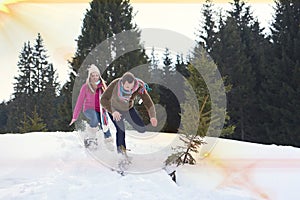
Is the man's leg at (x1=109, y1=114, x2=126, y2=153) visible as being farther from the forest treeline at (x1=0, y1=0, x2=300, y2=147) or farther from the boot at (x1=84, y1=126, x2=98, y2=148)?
the forest treeline at (x1=0, y1=0, x2=300, y2=147)

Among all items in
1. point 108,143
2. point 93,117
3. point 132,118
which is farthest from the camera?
point 93,117

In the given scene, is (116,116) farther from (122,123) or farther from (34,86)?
(34,86)

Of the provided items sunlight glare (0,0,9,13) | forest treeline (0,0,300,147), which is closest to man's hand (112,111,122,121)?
sunlight glare (0,0,9,13)

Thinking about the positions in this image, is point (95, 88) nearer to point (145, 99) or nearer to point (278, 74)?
point (145, 99)

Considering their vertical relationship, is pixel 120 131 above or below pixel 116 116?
below

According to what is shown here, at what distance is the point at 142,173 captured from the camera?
5570mm

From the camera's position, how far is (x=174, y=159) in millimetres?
6316

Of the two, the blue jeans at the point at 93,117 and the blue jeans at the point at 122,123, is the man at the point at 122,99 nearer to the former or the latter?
the blue jeans at the point at 122,123

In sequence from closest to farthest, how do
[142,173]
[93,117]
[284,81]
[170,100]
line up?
[142,173], [93,117], [170,100], [284,81]

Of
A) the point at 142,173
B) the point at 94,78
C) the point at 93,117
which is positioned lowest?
the point at 142,173

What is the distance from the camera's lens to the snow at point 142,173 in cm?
476

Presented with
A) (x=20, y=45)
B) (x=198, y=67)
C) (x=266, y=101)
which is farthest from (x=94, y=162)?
(x=20, y=45)

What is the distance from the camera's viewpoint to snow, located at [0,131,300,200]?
4.76 m

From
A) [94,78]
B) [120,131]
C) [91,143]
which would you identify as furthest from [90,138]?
[120,131]
